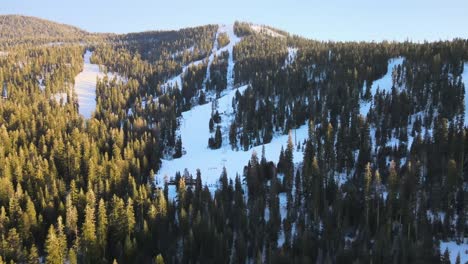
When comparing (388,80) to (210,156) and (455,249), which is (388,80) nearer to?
(210,156)

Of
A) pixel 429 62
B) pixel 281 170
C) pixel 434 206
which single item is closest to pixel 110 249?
pixel 281 170

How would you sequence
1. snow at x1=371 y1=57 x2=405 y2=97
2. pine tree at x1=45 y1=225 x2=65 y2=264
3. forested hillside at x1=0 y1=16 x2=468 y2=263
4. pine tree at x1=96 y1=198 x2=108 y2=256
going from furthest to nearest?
snow at x1=371 y1=57 x2=405 y2=97
forested hillside at x1=0 y1=16 x2=468 y2=263
pine tree at x1=96 y1=198 x2=108 y2=256
pine tree at x1=45 y1=225 x2=65 y2=264

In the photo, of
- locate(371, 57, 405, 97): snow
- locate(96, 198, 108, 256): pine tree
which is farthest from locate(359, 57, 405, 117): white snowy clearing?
locate(96, 198, 108, 256): pine tree

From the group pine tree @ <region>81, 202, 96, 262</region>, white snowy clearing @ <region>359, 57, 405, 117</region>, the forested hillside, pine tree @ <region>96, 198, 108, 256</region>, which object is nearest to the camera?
pine tree @ <region>81, 202, 96, 262</region>

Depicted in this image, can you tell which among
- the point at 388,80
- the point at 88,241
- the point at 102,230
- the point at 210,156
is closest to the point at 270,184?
the point at 102,230

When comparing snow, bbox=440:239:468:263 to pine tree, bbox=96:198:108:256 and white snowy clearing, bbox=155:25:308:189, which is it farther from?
pine tree, bbox=96:198:108:256

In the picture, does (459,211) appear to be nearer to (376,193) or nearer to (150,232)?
(376,193)

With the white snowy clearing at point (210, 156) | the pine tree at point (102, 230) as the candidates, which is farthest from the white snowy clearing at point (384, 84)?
the pine tree at point (102, 230)
